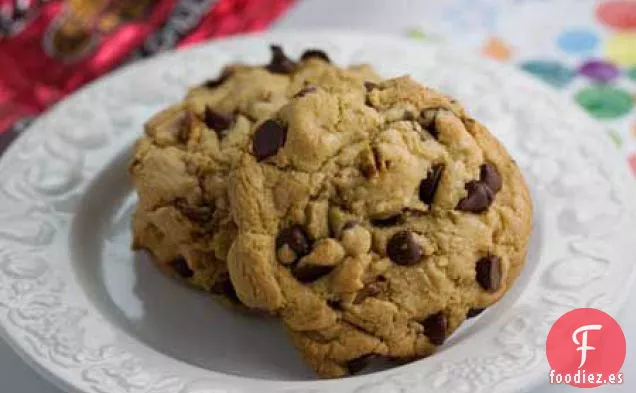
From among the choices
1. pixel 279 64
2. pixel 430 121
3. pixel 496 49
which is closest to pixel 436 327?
pixel 430 121

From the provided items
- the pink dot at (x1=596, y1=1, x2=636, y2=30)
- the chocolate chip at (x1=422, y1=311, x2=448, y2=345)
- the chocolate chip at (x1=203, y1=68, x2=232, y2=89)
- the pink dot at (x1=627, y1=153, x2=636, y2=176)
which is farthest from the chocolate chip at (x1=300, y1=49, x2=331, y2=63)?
the pink dot at (x1=596, y1=1, x2=636, y2=30)

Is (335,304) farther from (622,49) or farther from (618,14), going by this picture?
(618,14)

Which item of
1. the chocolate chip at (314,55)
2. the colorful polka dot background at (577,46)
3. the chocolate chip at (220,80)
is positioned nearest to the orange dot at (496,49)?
the colorful polka dot background at (577,46)

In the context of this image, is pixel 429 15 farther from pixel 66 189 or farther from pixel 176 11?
pixel 66 189

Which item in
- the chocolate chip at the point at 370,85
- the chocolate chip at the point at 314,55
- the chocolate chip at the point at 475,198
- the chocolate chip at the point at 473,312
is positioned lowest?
the chocolate chip at the point at 473,312

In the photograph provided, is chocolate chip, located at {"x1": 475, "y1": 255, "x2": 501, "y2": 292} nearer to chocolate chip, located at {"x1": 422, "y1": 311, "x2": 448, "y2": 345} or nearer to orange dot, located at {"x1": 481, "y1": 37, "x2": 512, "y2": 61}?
chocolate chip, located at {"x1": 422, "y1": 311, "x2": 448, "y2": 345}

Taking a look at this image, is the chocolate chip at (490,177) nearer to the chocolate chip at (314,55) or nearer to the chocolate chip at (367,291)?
the chocolate chip at (367,291)
